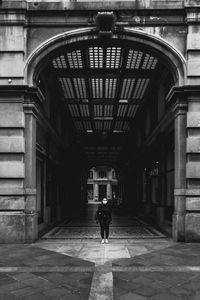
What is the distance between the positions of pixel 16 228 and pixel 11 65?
5943 mm

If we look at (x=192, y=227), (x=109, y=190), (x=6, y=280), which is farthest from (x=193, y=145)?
(x=109, y=190)

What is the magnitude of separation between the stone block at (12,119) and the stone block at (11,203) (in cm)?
262

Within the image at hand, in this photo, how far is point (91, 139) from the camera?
35344mm

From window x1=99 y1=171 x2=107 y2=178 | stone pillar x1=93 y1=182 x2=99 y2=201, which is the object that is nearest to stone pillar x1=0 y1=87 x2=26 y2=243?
stone pillar x1=93 y1=182 x2=99 y2=201

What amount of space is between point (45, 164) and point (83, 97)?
6.16m

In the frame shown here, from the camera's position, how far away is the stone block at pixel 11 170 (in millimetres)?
12695

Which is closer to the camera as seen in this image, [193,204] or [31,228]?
[31,228]

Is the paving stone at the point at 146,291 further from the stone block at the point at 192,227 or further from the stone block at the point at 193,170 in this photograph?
the stone block at the point at 193,170

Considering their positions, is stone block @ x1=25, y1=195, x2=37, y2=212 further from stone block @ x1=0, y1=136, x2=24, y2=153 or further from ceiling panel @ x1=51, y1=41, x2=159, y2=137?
ceiling panel @ x1=51, y1=41, x2=159, y2=137

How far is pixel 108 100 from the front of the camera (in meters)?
22.8

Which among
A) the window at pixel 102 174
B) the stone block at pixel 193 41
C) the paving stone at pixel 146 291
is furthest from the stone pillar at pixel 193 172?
the window at pixel 102 174

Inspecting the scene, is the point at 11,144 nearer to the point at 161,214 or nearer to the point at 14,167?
the point at 14,167

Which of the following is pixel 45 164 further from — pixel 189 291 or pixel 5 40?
pixel 189 291

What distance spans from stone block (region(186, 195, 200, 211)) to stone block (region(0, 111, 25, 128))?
669cm
